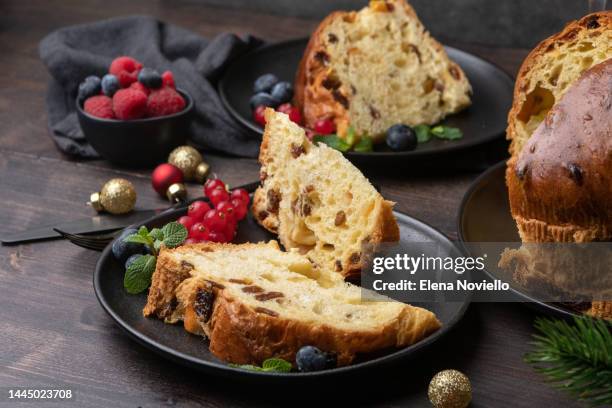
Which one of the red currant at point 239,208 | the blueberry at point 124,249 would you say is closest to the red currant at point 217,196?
the red currant at point 239,208

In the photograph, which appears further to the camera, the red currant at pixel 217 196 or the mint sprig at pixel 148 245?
the red currant at pixel 217 196

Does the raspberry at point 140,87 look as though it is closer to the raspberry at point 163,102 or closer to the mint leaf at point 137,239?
the raspberry at point 163,102

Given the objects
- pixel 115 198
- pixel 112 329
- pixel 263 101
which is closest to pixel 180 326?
pixel 112 329

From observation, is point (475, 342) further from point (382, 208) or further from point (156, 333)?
point (156, 333)

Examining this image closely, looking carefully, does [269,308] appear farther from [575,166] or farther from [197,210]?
[575,166]

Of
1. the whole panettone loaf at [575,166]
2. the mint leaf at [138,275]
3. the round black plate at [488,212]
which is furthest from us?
the round black plate at [488,212]

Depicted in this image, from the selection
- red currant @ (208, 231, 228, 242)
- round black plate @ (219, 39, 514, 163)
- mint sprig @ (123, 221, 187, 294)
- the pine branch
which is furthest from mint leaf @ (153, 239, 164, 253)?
the pine branch

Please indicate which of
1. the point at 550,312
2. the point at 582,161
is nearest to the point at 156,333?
the point at 550,312
